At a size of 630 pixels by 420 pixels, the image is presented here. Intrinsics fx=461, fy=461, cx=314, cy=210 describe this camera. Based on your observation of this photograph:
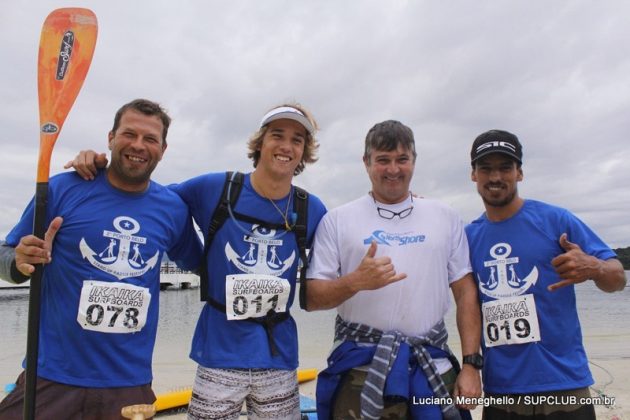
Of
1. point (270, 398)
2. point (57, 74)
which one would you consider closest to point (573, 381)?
point (270, 398)

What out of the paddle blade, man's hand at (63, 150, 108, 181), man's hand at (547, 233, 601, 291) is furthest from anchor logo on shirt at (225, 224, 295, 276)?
man's hand at (547, 233, 601, 291)

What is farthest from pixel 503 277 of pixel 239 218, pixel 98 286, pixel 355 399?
pixel 98 286

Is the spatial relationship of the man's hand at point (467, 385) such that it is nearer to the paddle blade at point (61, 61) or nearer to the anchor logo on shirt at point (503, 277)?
the anchor logo on shirt at point (503, 277)

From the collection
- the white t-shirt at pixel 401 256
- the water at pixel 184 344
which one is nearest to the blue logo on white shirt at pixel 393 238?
the white t-shirt at pixel 401 256

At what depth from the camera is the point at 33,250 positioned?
8.55 feet

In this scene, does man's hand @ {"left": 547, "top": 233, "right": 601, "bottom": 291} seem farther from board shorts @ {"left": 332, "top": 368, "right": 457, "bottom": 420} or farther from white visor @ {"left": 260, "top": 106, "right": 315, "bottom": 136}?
white visor @ {"left": 260, "top": 106, "right": 315, "bottom": 136}

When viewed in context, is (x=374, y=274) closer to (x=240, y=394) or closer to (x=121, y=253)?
(x=240, y=394)

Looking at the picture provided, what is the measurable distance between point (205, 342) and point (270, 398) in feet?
1.85

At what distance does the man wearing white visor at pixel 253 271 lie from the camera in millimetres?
2973

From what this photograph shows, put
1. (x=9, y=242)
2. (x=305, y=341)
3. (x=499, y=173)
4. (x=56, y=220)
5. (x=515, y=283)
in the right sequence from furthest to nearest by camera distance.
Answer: (x=305, y=341) < (x=499, y=173) < (x=515, y=283) < (x=9, y=242) < (x=56, y=220)

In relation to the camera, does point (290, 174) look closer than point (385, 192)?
No

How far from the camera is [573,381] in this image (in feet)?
9.88

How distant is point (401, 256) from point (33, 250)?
2.18m

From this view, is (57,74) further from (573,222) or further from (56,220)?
(573,222)
